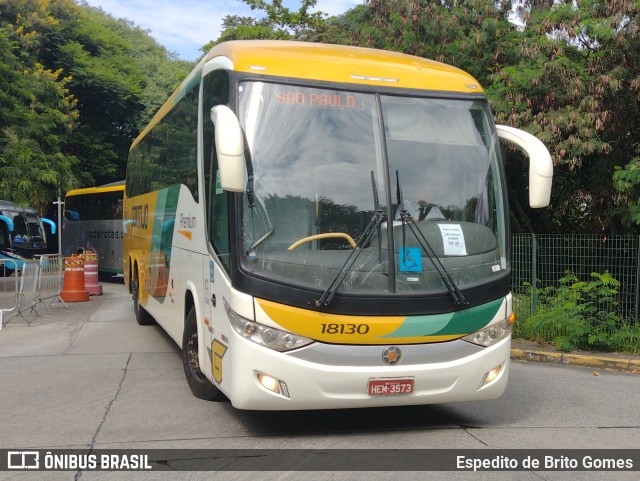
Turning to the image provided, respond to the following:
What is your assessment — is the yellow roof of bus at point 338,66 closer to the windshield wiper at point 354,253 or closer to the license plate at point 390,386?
the windshield wiper at point 354,253

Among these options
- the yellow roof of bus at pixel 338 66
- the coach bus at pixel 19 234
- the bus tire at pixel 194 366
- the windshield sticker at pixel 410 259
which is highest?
the yellow roof of bus at pixel 338 66

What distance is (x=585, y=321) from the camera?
10867 millimetres

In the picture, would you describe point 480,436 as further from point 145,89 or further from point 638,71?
point 145,89

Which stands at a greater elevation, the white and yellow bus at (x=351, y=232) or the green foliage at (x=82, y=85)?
the green foliage at (x=82, y=85)

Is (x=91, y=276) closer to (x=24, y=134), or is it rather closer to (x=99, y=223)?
(x=24, y=134)

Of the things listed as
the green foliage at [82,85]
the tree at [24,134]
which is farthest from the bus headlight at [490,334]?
the green foliage at [82,85]

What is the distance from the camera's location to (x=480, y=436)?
608cm

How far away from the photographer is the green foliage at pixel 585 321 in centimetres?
1073

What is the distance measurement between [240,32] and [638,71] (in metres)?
19.3

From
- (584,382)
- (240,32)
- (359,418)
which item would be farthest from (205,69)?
(240,32)

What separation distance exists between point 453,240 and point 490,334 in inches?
33.9

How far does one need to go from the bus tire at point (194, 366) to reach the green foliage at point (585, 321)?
589cm

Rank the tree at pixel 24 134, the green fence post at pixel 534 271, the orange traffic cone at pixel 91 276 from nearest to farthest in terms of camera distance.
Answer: the green fence post at pixel 534 271 → the orange traffic cone at pixel 91 276 → the tree at pixel 24 134

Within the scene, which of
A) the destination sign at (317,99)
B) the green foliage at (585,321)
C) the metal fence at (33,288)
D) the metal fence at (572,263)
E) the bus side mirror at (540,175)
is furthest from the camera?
the metal fence at (33,288)
